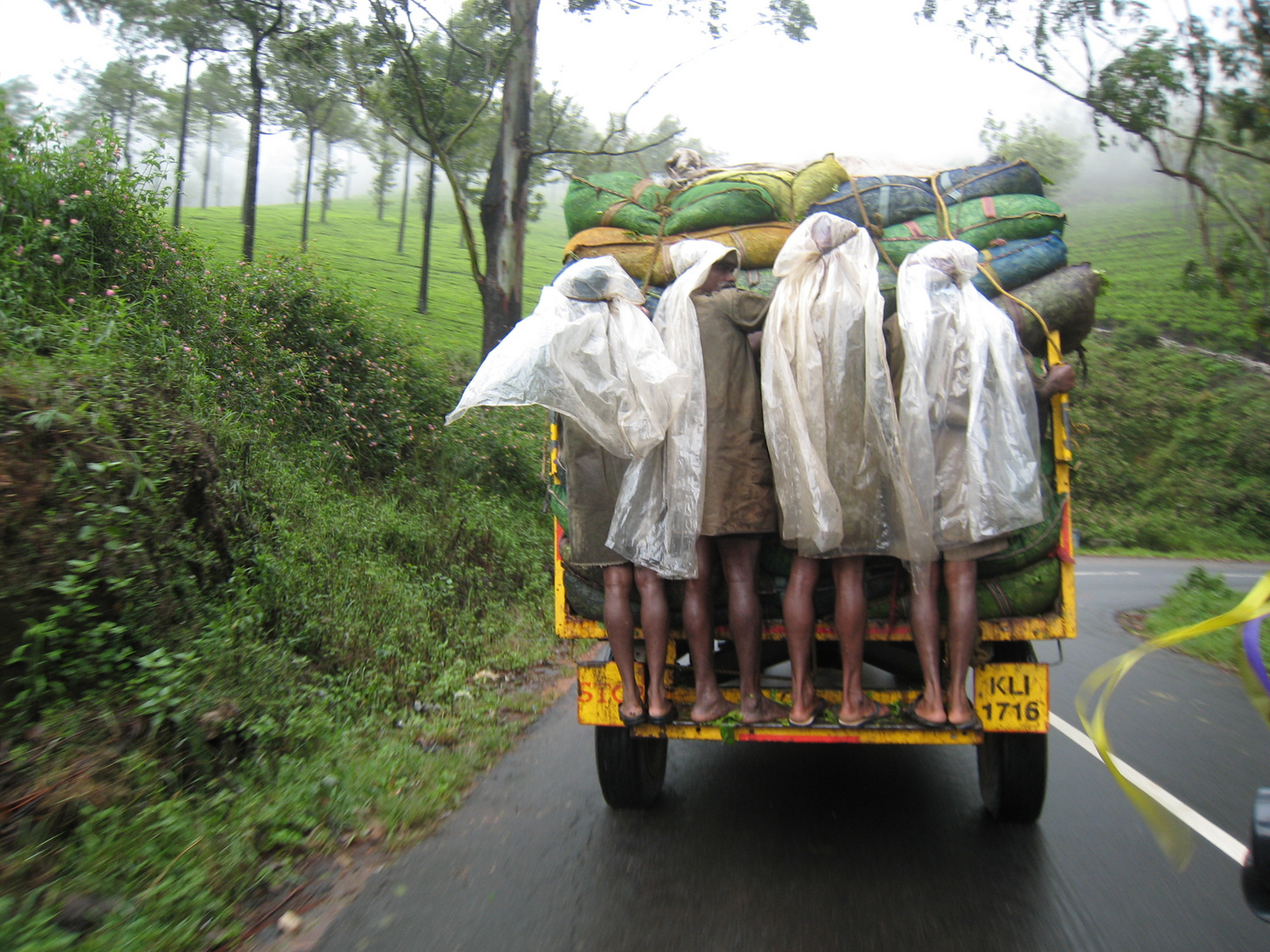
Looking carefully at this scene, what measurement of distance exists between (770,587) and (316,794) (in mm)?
2247

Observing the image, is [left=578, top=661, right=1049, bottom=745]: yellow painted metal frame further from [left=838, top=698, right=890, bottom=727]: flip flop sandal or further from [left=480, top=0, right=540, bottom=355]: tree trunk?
[left=480, top=0, right=540, bottom=355]: tree trunk

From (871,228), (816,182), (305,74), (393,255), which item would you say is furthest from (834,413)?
(393,255)

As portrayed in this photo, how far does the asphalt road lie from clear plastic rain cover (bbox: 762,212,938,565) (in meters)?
1.25

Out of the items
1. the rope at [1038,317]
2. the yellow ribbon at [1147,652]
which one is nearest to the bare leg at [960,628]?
the rope at [1038,317]

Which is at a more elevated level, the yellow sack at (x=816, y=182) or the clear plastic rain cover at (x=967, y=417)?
the yellow sack at (x=816, y=182)

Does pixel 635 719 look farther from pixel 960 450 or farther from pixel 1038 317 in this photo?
pixel 1038 317

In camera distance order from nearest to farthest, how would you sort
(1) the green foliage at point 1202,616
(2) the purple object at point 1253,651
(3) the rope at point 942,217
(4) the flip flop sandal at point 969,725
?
1. (2) the purple object at point 1253,651
2. (4) the flip flop sandal at point 969,725
3. (3) the rope at point 942,217
4. (1) the green foliage at point 1202,616

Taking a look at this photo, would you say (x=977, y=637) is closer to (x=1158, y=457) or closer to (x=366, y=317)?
(x=366, y=317)

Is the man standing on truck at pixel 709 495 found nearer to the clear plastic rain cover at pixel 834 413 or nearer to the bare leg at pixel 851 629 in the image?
the clear plastic rain cover at pixel 834 413

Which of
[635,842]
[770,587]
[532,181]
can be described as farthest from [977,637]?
[532,181]

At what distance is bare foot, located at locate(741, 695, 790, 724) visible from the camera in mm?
3551

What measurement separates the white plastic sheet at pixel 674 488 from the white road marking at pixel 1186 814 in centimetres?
227

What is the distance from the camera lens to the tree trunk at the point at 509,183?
37.3 ft

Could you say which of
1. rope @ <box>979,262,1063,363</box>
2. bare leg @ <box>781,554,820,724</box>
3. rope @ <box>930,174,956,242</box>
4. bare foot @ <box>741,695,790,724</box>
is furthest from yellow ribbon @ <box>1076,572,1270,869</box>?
rope @ <box>930,174,956,242</box>
